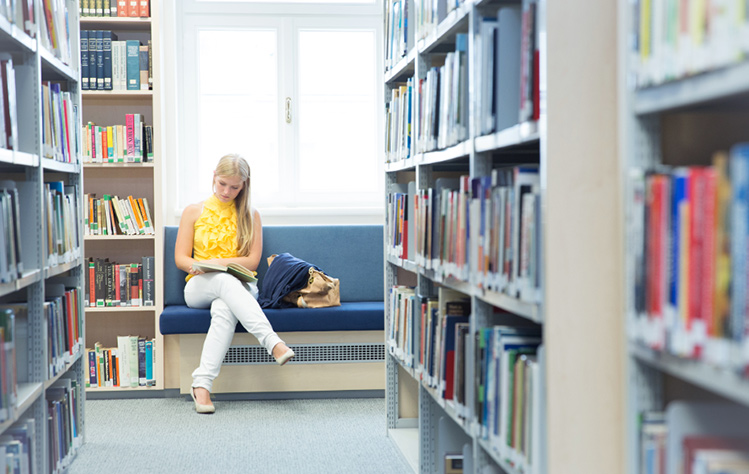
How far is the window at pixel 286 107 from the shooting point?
4.75 m

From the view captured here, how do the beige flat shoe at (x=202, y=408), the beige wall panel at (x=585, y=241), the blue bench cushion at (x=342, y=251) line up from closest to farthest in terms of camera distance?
1. the beige wall panel at (x=585, y=241)
2. the beige flat shoe at (x=202, y=408)
3. the blue bench cushion at (x=342, y=251)

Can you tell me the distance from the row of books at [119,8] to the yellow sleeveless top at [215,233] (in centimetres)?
108

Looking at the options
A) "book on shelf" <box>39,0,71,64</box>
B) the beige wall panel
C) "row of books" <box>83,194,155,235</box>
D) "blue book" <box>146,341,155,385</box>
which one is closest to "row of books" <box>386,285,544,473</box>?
the beige wall panel

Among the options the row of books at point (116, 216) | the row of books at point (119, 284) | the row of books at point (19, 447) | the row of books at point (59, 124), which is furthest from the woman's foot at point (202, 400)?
the row of books at point (19, 447)

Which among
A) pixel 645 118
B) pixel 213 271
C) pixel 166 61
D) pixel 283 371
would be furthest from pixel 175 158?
pixel 645 118

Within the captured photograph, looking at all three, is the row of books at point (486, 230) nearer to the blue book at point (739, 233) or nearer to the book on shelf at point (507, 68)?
the book on shelf at point (507, 68)

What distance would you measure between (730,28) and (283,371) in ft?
11.0

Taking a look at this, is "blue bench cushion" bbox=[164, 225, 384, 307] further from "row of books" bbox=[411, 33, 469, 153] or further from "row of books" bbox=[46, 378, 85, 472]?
"row of books" bbox=[411, 33, 469, 153]

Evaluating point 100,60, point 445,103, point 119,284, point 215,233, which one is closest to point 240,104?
point 100,60

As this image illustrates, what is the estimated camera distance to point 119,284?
4.14 meters

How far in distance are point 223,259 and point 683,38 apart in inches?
127

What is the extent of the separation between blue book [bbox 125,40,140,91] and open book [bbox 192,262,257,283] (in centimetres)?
107

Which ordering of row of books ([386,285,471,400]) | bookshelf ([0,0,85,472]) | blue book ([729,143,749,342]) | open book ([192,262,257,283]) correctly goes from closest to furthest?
blue book ([729,143,749,342])
bookshelf ([0,0,85,472])
row of books ([386,285,471,400])
open book ([192,262,257,283])

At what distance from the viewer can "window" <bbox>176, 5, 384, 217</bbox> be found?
15.6 feet
